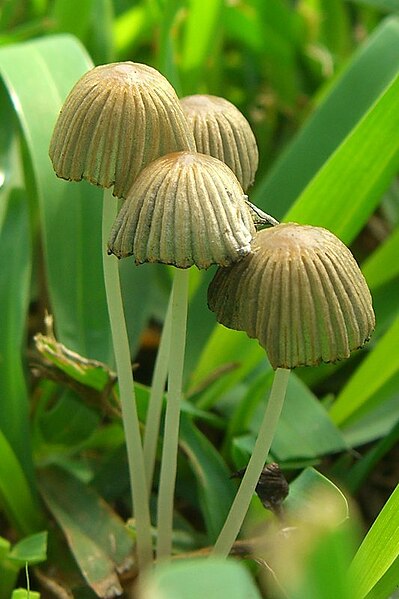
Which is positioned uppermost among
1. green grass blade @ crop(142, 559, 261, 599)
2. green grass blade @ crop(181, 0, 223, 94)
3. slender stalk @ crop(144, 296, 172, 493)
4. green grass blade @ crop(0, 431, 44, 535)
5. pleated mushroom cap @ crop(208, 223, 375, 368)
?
pleated mushroom cap @ crop(208, 223, 375, 368)

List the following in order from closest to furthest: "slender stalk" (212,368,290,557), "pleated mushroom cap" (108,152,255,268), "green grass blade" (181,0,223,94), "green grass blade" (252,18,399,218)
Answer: "pleated mushroom cap" (108,152,255,268)
"slender stalk" (212,368,290,557)
"green grass blade" (252,18,399,218)
"green grass blade" (181,0,223,94)

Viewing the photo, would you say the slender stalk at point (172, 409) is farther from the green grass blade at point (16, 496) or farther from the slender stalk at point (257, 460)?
the green grass blade at point (16, 496)

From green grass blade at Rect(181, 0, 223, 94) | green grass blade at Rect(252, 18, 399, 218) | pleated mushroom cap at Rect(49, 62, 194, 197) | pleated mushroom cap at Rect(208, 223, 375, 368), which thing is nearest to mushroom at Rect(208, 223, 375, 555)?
pleated mushroom cap at Rect(208, 223, 375, 368)

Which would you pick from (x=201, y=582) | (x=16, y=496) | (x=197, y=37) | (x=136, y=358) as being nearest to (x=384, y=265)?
(x=136, y=358)

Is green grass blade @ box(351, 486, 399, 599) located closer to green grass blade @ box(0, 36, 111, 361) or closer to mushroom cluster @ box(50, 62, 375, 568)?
mushroom cluster @ box(50, 62, 375, 568)

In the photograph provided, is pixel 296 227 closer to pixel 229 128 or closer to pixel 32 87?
pixel 229 128

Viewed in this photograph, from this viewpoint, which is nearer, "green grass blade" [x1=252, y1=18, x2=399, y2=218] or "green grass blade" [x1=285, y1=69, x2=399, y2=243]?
"green grass blade" [x1=285, y1=69, x2=399, y2=243]

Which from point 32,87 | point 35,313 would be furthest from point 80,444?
point 32,87
